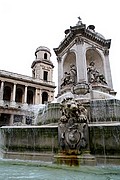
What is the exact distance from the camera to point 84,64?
37.2ft

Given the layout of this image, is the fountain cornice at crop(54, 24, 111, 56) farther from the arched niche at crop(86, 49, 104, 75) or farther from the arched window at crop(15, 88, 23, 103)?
the arched window at crop(15, 88, 23, 103)

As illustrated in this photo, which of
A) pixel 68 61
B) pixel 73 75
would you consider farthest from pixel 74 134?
pixel 68 61

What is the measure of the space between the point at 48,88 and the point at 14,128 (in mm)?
37037

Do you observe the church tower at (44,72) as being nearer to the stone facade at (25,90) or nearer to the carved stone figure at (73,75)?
the stone facade at (25,90)

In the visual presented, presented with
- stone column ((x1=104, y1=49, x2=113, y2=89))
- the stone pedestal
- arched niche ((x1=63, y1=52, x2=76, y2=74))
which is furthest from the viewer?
arched niche ((x1=63, y1=52, x2=76, y2=74))

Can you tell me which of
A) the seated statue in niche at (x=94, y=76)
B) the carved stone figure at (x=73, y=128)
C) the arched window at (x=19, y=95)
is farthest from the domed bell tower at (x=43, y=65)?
the carved stone figure at (x=73, y=128)

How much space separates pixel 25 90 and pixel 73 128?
35609 mm

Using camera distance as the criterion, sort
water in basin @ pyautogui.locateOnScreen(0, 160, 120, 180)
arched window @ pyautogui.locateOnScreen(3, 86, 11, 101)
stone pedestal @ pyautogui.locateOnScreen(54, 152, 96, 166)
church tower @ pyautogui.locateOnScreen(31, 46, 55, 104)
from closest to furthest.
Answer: water in basin @ pyautogui.locateOnScreen(0, 160, 120, 180)
stone pedestal @ pyautogui.locateOnScreen(54, 152, 96, 166)
arched window @ pyautogui.locateOnScreen(3, 86, 11, 101)
church tower @ pyautogui.locateOnScreen(31, 46, 55, 104)

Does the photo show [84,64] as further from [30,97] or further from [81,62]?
[30,97]

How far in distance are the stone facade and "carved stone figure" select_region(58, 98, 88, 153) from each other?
1058 inches

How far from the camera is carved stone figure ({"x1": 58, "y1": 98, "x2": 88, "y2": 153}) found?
5.73m

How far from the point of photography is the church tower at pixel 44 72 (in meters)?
43.6

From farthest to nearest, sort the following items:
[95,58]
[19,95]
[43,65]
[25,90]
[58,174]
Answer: [43,65] → [19,95] → [25,90] → [95,58] → [58,174]

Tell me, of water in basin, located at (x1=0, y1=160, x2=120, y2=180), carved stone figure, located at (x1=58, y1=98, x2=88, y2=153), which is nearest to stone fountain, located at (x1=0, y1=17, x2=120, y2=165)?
carved stone figure, located at (x1=58, y1=98, x2=88, y2=153)
